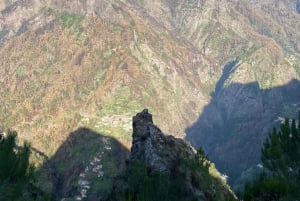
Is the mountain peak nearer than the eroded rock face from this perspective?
Yes

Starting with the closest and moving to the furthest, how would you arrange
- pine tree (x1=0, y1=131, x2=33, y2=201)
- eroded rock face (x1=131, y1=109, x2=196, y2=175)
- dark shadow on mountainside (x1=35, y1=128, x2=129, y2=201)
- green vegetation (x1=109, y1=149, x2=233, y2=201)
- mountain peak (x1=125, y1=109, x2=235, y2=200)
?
pine tree (x1=0, y1=131, x2=33, y2=201)
green vegetation (x1=109, y1=149, x2=233, y2=201)
mountain peak (x1=125, y1=109, x2=235, y2=200)
eroded rock face (x1=131, y1=109, x2=196, y2=175)
dark shadow on mountainside (x1=35, y1=128, x2=129, y2=201)

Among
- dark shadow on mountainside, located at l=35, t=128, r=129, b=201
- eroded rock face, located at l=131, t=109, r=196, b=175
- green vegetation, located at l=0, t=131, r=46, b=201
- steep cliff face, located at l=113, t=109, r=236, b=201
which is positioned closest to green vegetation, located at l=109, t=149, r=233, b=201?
steep cliff face, located at l=113, t=109, r=236, b=201

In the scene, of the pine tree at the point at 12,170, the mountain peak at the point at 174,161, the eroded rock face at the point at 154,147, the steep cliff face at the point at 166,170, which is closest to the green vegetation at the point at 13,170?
the pine tree at the point at 12,170

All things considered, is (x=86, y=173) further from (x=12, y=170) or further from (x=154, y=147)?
(x=12, y=170)

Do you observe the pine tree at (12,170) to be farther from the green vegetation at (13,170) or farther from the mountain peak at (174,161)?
the mountain peak at (174,161)

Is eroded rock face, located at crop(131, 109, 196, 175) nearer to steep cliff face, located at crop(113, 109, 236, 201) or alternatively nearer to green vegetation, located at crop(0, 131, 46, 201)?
steep cliff face, located at crop(113, 109, 236, 201)

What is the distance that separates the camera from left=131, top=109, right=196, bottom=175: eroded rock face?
5369cm

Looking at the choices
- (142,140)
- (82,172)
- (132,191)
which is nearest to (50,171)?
(82,172)

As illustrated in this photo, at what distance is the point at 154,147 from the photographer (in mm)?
56094

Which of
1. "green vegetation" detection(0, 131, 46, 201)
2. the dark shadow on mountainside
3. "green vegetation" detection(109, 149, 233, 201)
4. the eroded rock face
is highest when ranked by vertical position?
the dark shadow on mountainside

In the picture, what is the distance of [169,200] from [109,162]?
146 meters

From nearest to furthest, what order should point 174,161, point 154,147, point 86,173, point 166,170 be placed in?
point 166,170 < point 174,161 < point 154,147 < point 86,173

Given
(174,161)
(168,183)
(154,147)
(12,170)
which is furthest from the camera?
(154,147)

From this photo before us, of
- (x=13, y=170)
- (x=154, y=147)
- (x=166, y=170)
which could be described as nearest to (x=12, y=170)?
(x=13, y=170)
